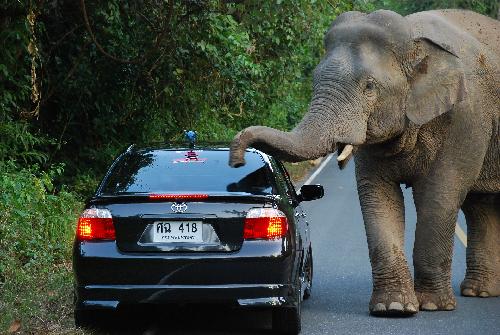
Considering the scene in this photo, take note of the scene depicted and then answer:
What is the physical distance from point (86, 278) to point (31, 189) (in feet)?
20.2

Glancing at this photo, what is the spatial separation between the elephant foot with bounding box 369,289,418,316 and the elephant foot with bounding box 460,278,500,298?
1484mm

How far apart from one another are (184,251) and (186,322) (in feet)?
5.18

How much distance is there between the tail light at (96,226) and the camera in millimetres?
9789

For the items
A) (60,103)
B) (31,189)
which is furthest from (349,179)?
(31,189)

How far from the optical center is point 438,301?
11.8 metres

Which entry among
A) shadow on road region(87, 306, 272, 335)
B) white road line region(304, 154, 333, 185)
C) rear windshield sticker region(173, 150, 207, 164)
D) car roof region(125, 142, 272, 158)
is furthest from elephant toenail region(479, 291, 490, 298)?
white road line region(304, 154, 333, 185)

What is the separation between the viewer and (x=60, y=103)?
811 inches

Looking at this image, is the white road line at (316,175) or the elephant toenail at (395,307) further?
the white road line at (316,175)

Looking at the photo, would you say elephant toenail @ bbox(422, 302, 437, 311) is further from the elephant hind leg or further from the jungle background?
the jungle background

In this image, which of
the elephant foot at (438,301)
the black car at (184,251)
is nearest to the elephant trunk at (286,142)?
the black car at (184,251)

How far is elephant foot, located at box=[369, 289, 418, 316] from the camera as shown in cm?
1142

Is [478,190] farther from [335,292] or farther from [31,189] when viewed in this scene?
[31,189]

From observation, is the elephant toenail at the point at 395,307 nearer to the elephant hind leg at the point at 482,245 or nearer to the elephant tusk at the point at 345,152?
the elephant tusk at the point at 345,152

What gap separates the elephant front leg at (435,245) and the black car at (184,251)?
87.6 inches
